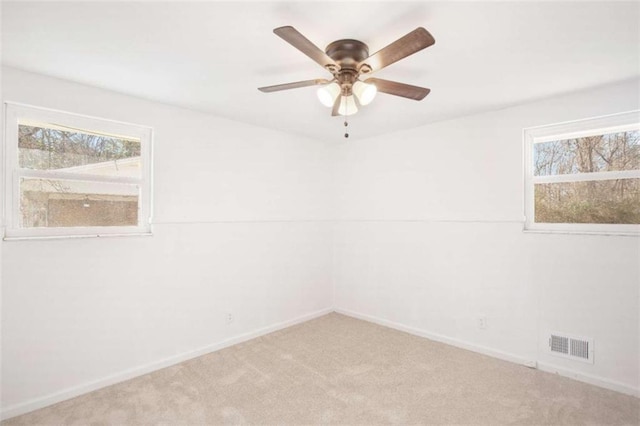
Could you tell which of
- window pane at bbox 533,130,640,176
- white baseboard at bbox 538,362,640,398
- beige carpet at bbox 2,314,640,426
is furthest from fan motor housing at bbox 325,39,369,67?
white baseboard at bbox 538,362,640,398

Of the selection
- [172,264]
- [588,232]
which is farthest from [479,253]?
[172,264]

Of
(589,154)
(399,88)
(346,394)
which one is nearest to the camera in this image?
(399,88)

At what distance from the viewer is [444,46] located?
1.94m

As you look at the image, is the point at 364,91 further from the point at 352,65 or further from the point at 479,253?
the point at 479,253

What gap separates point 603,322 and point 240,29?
3.34m

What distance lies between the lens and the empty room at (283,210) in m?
1.84

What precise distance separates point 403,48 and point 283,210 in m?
2.67

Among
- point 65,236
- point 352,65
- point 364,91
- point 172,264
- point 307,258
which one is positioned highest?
point 352,65

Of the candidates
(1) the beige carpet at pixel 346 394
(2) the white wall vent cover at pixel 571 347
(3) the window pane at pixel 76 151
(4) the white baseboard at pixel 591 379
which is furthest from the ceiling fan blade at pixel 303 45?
(4) the white baseboard at pixel 591 379

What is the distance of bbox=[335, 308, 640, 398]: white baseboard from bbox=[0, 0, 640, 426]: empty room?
0.02 m

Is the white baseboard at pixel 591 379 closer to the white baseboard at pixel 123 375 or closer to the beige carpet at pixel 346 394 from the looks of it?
the beige carpet at pixel 346 394

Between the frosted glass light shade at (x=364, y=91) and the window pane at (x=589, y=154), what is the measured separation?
1.97 meters

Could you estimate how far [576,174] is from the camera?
9.20ft

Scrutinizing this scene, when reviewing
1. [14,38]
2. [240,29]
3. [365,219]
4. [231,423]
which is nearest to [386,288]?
[365,219]
